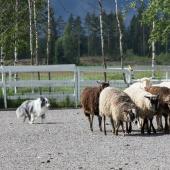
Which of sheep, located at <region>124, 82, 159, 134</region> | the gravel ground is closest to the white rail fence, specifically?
the gravel ground

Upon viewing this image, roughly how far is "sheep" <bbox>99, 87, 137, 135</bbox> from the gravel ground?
44 centimetres

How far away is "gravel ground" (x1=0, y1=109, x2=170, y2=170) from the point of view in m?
12.3

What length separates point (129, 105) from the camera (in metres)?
16.6

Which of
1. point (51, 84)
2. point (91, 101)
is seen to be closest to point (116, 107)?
point (91, 101)

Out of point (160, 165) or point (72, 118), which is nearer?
point (160, 165)

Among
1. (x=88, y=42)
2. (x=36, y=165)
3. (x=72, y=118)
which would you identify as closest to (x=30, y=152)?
(x=36, y=165)

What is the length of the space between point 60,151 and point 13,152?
0.98m

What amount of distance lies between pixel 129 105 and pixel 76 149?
9.07ft

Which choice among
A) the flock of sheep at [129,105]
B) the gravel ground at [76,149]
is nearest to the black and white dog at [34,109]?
the gravel ground at [76,149]

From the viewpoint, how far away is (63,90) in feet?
90.4

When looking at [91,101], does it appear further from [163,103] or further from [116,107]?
[163,103]

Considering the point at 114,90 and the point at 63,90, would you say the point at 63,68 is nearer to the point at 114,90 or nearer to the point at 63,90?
the point at 63,90

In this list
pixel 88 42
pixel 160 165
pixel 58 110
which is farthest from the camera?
pixel 88 42

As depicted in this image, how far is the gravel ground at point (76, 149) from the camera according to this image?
12305 millimetres
